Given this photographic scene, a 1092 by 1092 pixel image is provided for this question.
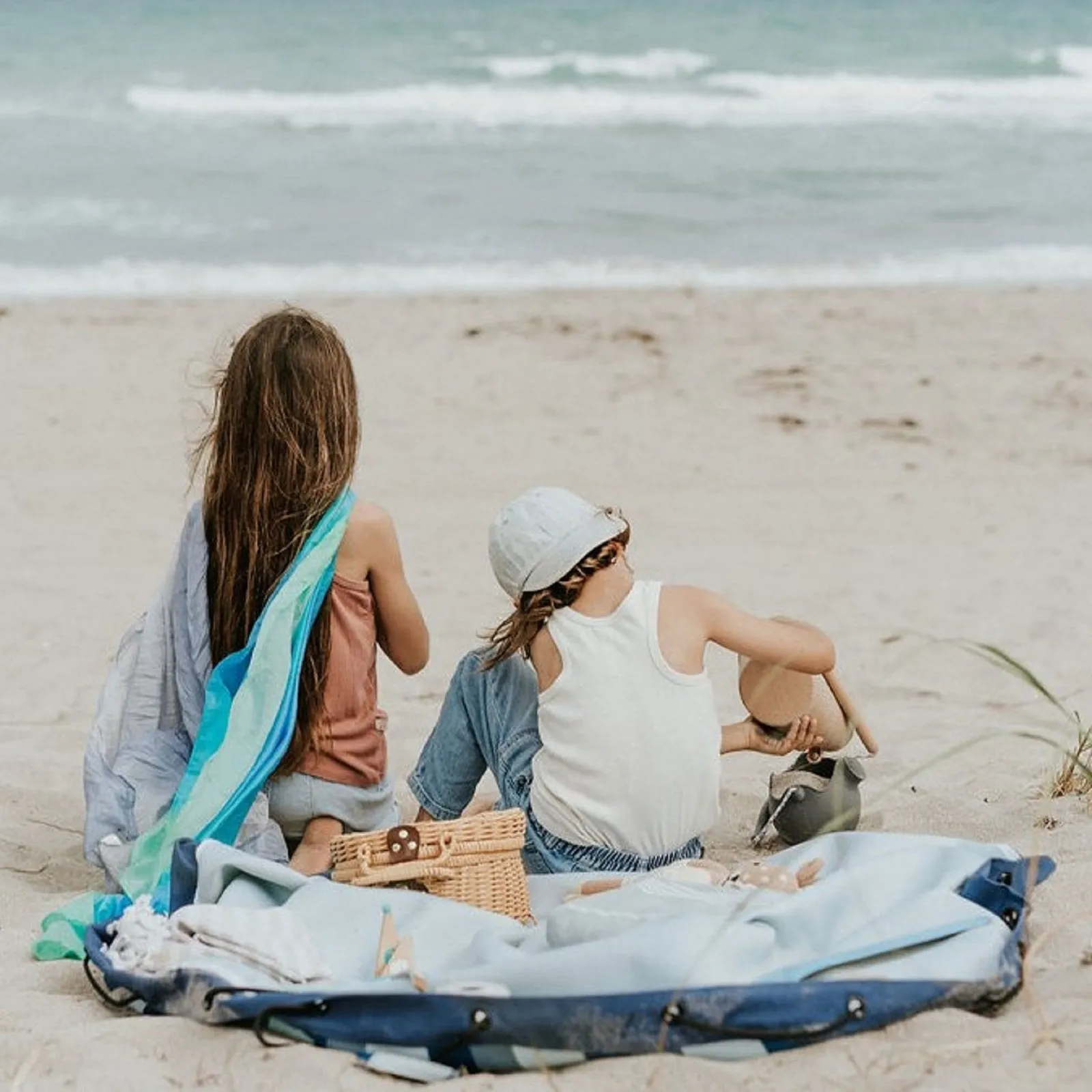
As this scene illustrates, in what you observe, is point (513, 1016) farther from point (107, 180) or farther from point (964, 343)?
point (107, 180)

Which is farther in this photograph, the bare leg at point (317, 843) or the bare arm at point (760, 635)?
the bare leg at point (317, 843)

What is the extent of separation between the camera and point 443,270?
11828 mm

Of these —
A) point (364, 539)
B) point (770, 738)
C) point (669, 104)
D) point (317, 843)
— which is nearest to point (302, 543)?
point (364, 539)

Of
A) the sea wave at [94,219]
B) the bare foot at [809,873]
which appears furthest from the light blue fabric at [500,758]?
the sea wave at [94,219]

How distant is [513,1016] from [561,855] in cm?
93

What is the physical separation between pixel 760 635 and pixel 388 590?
0.77 meters

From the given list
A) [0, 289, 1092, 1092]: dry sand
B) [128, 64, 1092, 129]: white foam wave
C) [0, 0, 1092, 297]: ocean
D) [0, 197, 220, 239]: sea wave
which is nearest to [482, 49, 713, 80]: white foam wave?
[0, 0, 1092, 297]: ocean

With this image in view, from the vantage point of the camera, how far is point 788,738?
3.65 m

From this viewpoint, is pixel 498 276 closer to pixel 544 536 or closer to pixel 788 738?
pixel 788 738

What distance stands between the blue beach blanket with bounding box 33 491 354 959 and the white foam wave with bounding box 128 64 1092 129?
51.9 feet

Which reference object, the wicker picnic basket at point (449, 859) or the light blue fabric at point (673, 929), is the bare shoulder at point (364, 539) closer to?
the wicker picnic basket at point (449, 859)

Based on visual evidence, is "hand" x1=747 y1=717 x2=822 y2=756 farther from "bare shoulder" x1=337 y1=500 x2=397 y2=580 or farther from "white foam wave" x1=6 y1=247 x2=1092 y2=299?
"white foam wave" x1=6 y1=247 x2=1092 y2=299

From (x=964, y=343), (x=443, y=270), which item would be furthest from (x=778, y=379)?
(x=443, y=270)

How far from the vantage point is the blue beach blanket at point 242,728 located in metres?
3.39
